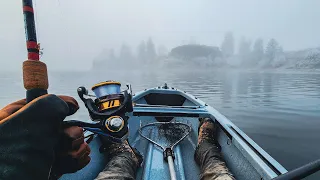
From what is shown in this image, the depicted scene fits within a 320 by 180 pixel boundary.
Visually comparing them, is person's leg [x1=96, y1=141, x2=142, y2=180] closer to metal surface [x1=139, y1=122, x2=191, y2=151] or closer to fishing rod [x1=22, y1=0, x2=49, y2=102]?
fishing rod [x1=22, y1=0, x2=49, y2=102]

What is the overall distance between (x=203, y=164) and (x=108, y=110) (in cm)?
195

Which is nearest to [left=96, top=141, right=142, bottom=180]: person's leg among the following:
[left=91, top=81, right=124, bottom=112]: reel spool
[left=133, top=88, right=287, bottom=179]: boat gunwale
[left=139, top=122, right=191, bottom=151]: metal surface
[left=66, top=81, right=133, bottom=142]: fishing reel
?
[left=66, top=81, right=133, bottom=142]: fishing reel

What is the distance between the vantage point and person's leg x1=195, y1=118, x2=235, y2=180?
2.48m

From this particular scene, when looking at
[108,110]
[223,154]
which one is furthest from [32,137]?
[223,154]

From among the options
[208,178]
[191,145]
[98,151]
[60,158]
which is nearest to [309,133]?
[191,145]

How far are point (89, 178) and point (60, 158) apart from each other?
1.45 meters

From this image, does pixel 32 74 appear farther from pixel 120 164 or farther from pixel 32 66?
pixel 120 164

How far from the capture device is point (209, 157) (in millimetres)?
3109

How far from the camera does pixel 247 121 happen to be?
9531mm

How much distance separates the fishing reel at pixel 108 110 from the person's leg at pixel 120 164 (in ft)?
1.58

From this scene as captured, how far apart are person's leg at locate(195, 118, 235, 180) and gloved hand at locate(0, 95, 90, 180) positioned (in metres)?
1.92

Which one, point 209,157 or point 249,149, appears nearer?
point 249,149

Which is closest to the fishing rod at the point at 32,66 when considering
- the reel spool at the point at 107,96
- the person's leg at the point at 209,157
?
the reel spool at the point at 107,96

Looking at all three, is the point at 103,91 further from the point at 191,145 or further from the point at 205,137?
the point at 191,145
